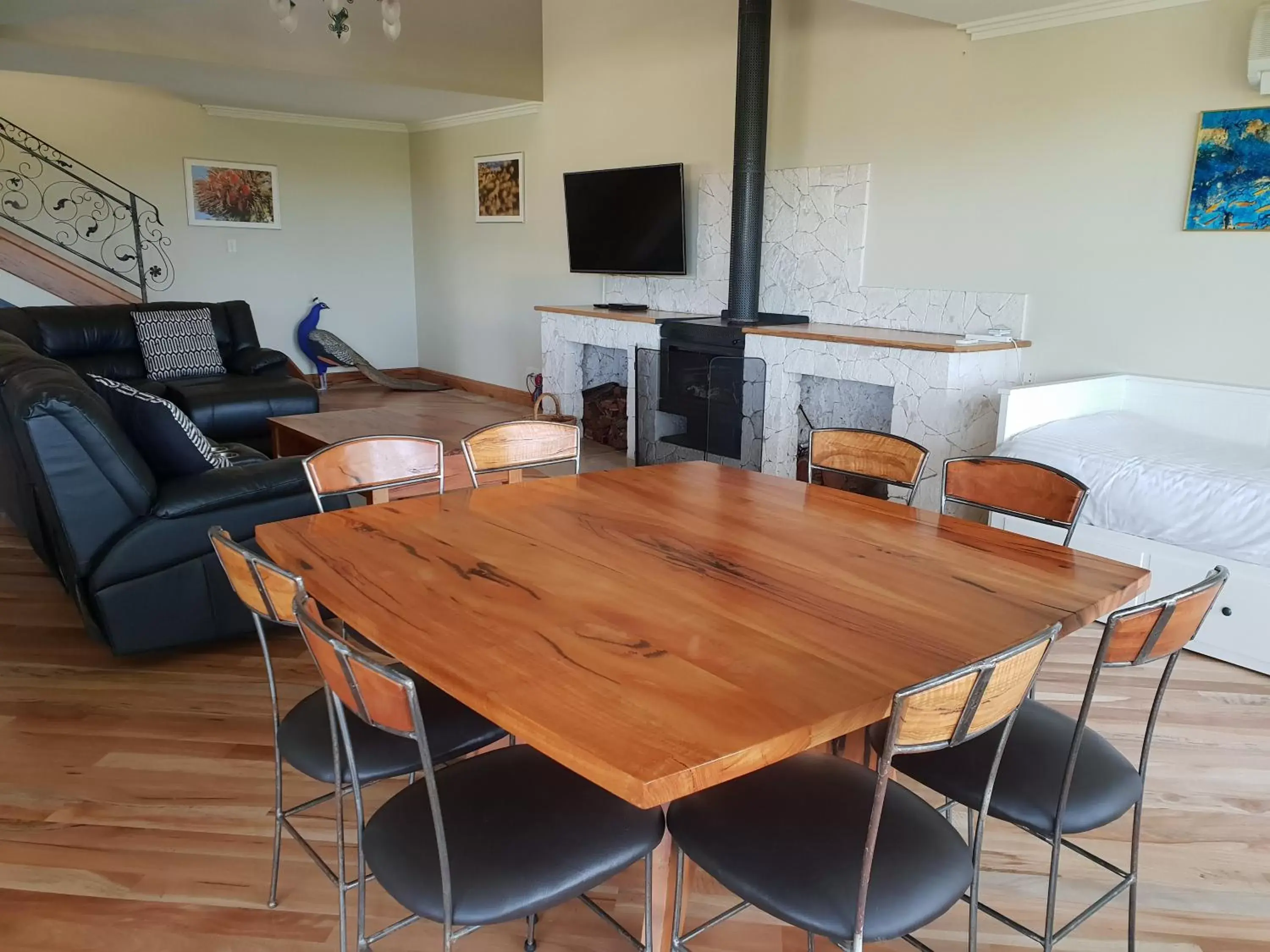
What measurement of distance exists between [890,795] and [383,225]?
8413 mm

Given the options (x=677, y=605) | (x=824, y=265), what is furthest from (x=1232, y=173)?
(x=677, y=605)

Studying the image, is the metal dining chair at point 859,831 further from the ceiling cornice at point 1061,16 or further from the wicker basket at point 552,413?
the wicker basket at point 552,413

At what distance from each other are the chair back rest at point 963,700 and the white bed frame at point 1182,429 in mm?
2124

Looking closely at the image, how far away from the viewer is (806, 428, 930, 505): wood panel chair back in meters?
2.41

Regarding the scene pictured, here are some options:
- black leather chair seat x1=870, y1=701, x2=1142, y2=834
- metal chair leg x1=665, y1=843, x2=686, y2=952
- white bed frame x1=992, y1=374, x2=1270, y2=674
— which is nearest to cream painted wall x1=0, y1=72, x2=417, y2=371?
white bed frame x1=992, y1=374, x2=1270, y2=674

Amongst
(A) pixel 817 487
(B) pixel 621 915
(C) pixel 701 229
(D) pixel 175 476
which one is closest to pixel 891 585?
(A) pixel 817 487

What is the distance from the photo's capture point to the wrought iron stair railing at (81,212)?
695 cm

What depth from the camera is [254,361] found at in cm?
620

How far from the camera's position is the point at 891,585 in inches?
63.6

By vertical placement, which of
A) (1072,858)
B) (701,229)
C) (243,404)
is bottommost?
(1072,858)

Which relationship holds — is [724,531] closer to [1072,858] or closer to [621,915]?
[621,915]

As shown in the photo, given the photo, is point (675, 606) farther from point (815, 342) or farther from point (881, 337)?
point (815, 342)

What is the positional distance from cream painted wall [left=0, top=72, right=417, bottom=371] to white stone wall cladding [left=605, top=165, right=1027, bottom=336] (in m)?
4.23

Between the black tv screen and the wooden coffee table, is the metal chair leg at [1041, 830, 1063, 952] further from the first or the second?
the black tv screen
